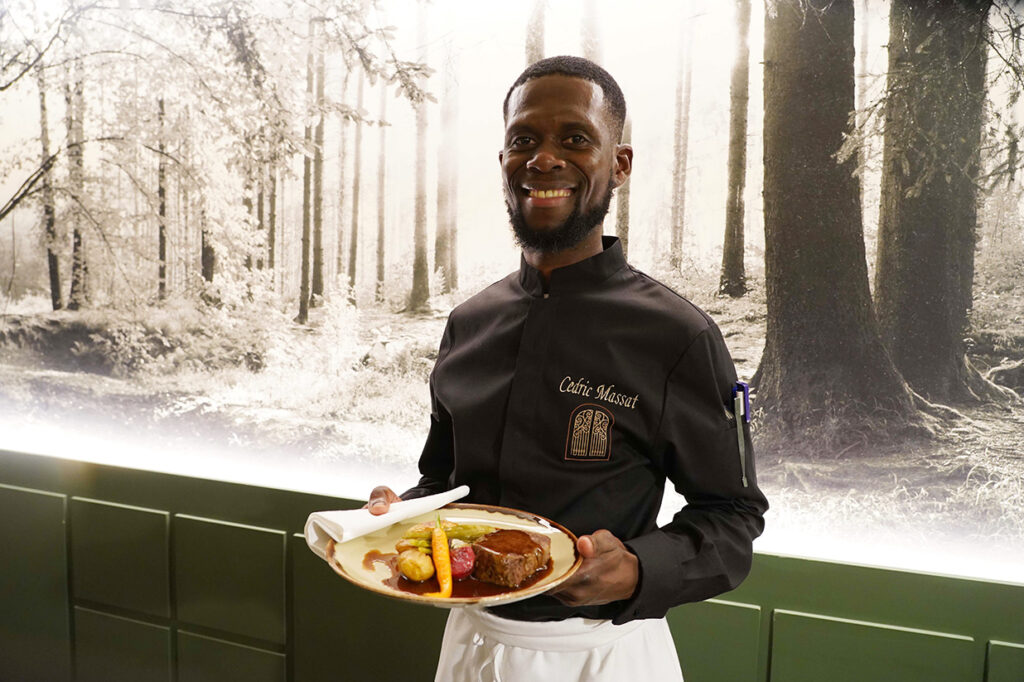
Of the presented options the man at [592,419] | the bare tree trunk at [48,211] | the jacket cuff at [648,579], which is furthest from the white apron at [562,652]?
the bare tree trunk at [48,211]

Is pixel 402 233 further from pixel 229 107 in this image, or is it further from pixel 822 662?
pixel 822 662

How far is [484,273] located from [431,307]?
217mm

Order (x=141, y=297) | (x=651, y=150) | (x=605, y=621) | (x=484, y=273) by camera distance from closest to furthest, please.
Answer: (x=605, y=621), (x=651, y=150), (x=484, y=273), (x=141, y=297)

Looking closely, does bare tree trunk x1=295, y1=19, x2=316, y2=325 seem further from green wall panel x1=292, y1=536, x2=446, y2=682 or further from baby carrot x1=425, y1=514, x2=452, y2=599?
baby carrot x1=425, y1=514, x2=452, y2=599

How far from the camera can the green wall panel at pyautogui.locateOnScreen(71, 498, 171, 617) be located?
2.55 metres

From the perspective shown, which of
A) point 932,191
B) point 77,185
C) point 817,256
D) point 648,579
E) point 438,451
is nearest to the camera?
point 648,579

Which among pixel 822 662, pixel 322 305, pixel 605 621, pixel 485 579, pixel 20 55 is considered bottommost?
pixel 822 662

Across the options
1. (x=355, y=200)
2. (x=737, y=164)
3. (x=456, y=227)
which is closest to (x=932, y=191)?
(x=737, y=164)

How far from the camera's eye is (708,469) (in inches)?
49.0

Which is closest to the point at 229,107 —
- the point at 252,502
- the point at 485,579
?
the point at 252,502

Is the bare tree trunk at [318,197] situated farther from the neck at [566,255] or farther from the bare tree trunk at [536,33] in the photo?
the neck at [566,255]

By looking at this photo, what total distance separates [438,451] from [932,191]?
4.64 ft

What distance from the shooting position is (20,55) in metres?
2.86

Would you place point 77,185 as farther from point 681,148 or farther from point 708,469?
point 708,469
